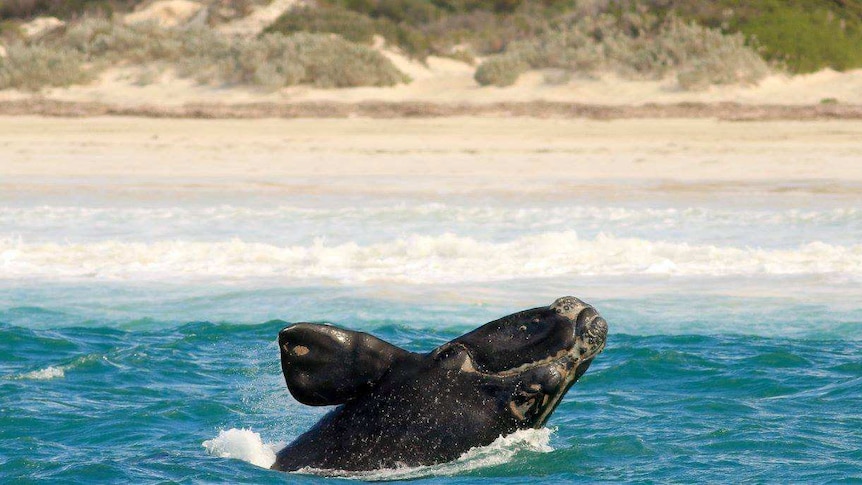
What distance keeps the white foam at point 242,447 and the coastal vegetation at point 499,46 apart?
2120 centimetres

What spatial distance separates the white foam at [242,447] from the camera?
21.6 feet

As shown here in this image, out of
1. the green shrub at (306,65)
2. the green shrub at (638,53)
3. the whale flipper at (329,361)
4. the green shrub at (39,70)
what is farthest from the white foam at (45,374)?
the green shrub at (39,70)

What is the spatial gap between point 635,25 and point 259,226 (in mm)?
16417

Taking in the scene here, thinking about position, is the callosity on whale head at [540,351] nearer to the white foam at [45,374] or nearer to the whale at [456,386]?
the whale at [456,386]

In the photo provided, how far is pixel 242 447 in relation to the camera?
22.3 feet

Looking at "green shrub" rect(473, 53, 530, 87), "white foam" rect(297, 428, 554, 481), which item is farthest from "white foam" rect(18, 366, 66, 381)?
"green shrub" rect(473, 53, 530, 87)

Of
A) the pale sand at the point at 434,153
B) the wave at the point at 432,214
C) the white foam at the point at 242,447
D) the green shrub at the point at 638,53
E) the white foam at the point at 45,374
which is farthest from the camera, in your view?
the green shrub at the point at 638,53

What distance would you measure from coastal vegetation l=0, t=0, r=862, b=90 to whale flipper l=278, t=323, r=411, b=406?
22.1 meters

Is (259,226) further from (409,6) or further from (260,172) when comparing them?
(409,6)

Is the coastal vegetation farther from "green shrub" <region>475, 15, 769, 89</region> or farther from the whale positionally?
the whale

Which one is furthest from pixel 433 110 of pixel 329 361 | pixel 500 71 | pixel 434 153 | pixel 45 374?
pixel 329 361

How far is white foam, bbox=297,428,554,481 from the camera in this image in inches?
227

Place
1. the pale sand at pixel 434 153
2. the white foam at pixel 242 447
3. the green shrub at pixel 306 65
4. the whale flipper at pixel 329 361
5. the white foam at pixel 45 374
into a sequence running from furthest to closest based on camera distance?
the green shrub at pixel 306 65
the pale sand at pixel 434 153
the white foam at pixel 45 374
the white foam at pixel 242 447
the whale flipper at pixel 329 361

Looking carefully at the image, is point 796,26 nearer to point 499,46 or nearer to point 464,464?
point 499,46
